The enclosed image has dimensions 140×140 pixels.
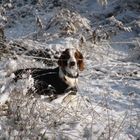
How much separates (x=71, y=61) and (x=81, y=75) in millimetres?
720

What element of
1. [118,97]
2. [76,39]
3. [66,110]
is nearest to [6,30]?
[76,39]

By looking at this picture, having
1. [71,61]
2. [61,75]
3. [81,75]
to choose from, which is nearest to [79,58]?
[71,61]

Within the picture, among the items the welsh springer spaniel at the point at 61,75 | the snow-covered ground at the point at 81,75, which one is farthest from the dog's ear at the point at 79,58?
the snow-covered ground at the point at 81,75

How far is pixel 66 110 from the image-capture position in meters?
4.66

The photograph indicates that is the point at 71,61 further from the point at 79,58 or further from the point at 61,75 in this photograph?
the point at 61,75

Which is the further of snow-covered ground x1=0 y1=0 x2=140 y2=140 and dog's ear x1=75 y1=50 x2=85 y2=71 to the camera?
dog's ear x1=75 y1=50 x2=85 y2=71

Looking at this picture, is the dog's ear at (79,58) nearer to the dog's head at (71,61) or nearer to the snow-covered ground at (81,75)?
the dog's head at (71,61)

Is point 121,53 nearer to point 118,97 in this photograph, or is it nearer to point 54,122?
point 118,97

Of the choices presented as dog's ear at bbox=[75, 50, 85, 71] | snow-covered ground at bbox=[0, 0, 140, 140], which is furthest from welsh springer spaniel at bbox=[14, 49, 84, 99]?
snow-covered ground at bbox=[0, 0, 140, 140]

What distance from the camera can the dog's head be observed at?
17.6ft

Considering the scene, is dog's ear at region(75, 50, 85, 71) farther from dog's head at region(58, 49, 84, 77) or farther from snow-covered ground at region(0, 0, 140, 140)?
snow-covered ground at region(0, 0, 140, 140)

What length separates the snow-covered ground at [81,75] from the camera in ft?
14.2

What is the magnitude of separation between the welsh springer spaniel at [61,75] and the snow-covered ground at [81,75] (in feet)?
0.49

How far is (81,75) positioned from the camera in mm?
6062
